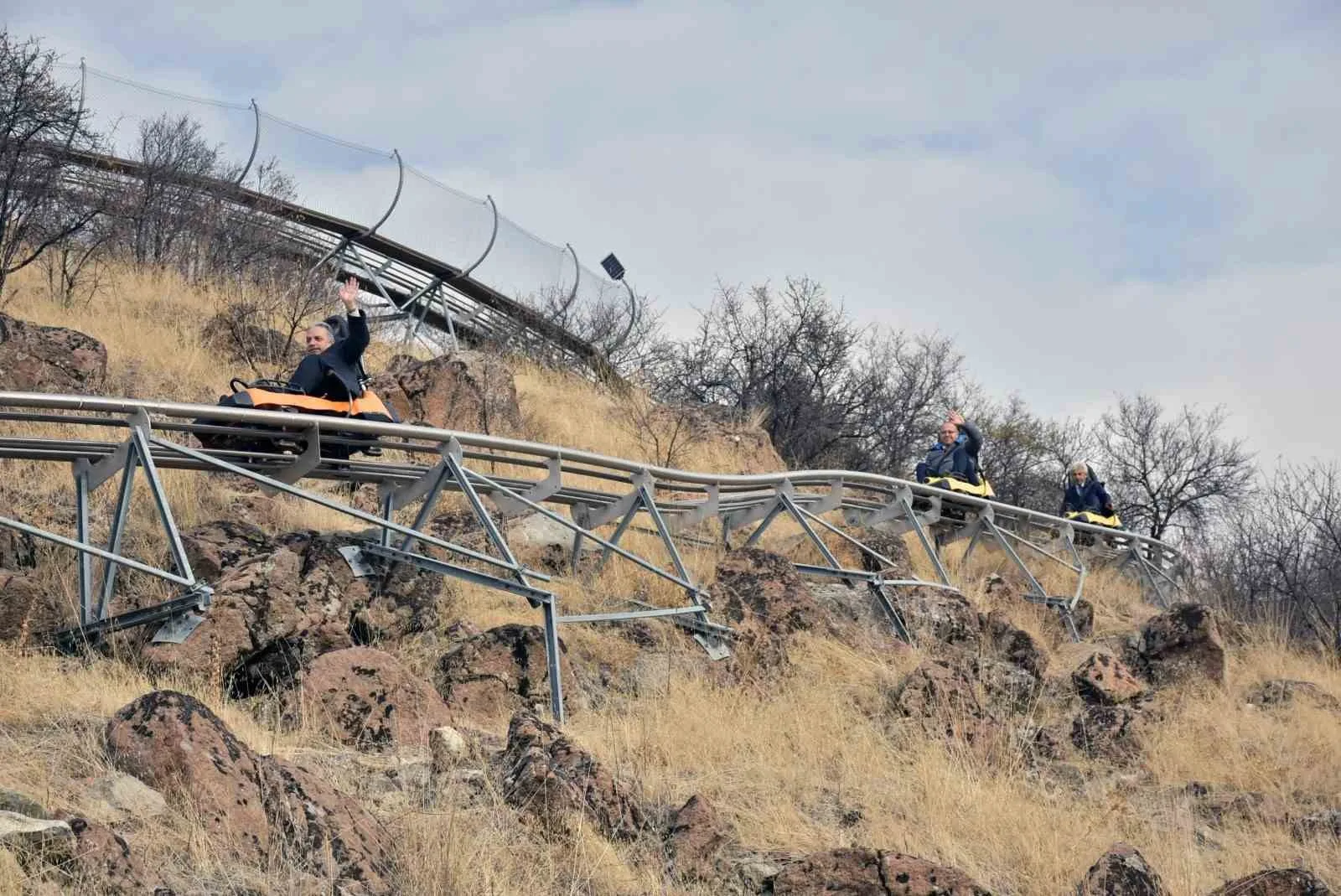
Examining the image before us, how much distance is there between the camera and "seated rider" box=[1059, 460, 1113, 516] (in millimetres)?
23000

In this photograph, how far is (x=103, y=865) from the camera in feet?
19.2

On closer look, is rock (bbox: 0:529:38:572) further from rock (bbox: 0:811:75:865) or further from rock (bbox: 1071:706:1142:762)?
rock (bbox: 1071:706:1142:762)

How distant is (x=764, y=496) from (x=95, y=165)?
11.8m

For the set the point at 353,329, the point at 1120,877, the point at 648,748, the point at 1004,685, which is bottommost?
the point at 648,748

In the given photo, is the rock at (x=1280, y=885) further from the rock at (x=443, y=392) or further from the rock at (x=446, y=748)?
the rock at (x=443, y=392)

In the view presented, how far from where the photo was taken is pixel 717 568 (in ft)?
44.1

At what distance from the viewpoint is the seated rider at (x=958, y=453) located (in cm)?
1967

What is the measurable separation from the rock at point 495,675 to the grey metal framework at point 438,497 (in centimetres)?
29

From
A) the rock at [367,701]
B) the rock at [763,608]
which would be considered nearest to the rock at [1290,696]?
the rock at [763,608]

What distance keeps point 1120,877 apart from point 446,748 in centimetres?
351

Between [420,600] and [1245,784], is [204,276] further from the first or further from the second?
[1245,784]

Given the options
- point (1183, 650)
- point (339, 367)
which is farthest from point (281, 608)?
point (1183, 650)

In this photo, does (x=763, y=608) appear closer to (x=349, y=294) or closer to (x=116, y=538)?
(x=349, y=294)

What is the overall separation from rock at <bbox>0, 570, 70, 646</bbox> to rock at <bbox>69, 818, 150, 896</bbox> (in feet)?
14.9
